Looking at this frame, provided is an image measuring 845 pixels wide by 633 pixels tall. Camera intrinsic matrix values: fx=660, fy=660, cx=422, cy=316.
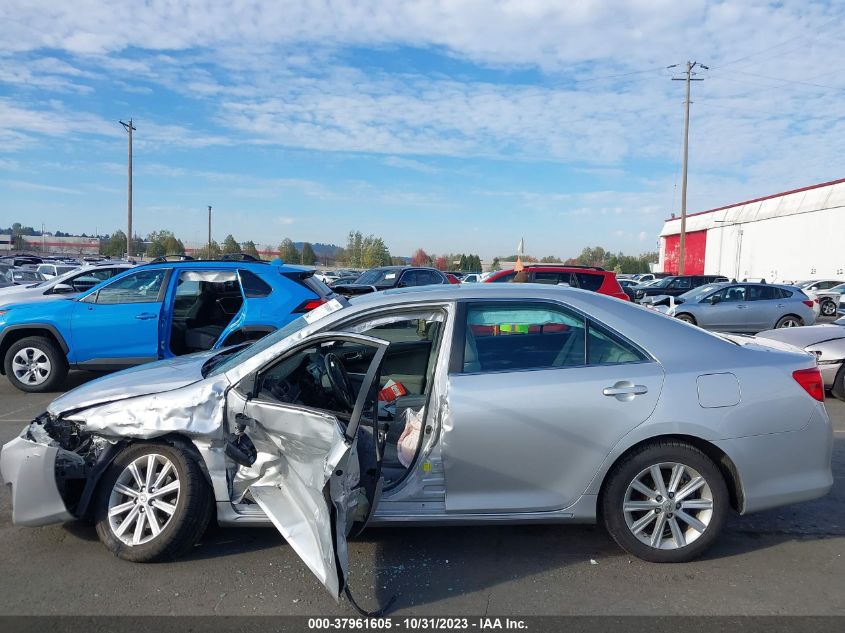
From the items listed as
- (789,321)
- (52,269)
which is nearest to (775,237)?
(789,321)

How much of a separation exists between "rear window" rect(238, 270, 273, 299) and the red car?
18.7 ft

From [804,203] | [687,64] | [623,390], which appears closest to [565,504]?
[623,390]

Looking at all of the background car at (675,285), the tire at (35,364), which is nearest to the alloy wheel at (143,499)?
the tire at (35,364)

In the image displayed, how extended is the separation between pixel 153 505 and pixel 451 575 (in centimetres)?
174

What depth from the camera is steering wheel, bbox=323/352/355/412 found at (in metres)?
4.50

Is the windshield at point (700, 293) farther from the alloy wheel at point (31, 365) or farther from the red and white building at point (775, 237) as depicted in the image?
the red and white building at point (775, 237)

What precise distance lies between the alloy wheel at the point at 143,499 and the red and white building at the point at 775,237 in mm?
39104

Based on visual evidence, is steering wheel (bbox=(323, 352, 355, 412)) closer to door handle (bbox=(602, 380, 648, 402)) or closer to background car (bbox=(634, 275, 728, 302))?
door handle (bbox=(602, 380, 648, 402))

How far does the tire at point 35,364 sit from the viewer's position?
856 cm

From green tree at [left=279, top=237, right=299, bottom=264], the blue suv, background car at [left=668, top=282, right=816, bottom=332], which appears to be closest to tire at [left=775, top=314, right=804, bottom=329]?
background car at [left=668, top=282, right=816, bottom=332]

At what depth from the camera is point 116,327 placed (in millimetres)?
8422

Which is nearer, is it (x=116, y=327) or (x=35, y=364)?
(x=116, y=327)

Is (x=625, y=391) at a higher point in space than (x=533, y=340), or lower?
lower

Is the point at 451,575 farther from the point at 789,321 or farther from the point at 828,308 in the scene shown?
the point at 828,308
